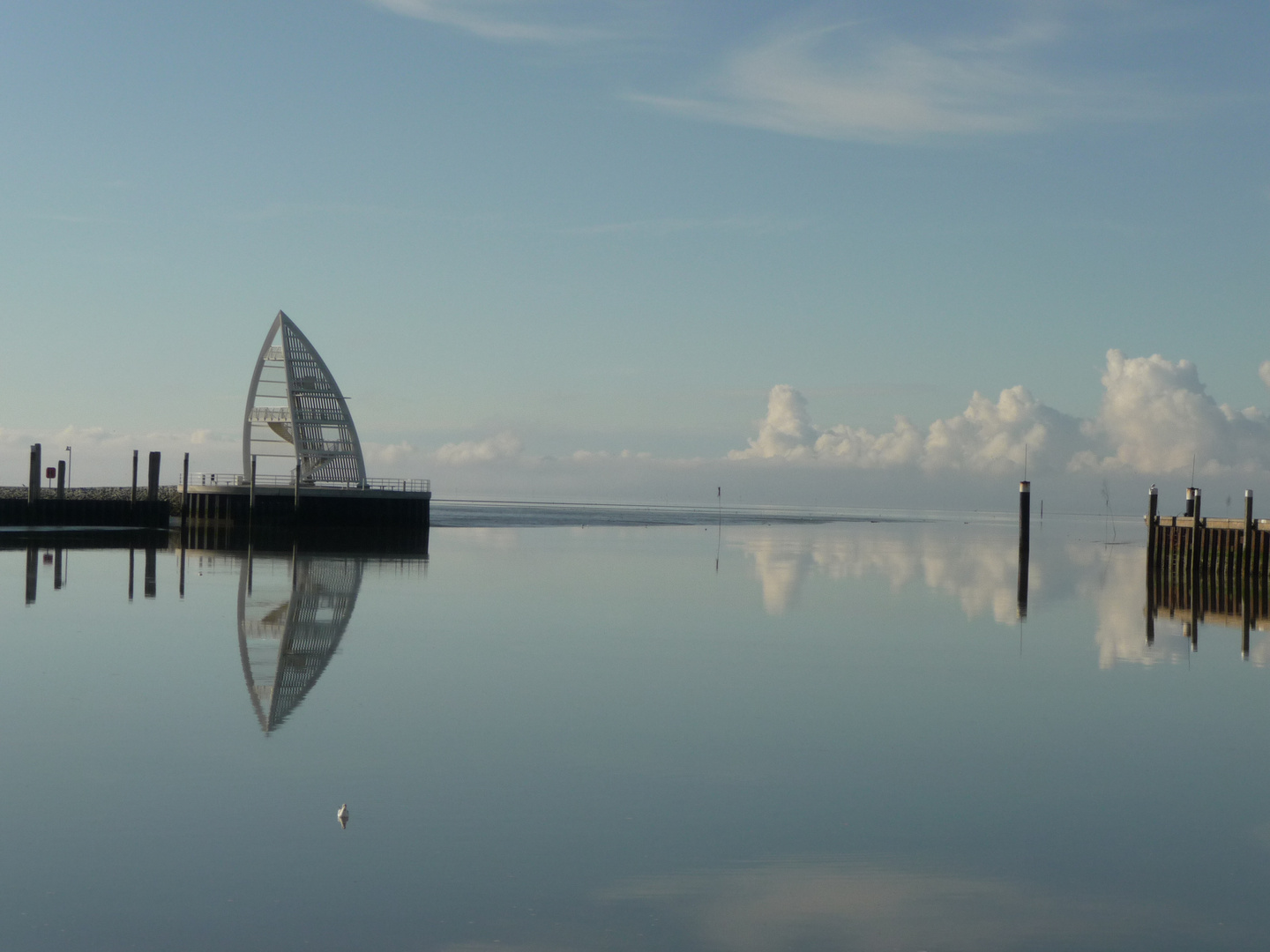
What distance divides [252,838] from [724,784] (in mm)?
4037

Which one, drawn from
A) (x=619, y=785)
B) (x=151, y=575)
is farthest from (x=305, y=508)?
(x=619, y=785)

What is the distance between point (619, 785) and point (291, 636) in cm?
1046

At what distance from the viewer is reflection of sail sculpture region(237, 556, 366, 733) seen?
14656 mm

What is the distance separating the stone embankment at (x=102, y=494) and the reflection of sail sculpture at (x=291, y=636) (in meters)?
41.0

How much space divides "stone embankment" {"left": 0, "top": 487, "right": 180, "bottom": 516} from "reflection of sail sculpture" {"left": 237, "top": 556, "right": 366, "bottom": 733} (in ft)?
135

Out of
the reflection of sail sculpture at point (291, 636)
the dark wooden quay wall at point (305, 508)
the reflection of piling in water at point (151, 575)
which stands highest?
the dark wooden quay wall at point (305, 508)

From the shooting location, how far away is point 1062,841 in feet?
30.8

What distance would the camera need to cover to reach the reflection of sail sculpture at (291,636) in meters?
14.7

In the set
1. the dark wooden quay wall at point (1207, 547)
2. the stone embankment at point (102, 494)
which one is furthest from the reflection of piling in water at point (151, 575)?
the dark wooden quay wall at point (1207, 547)

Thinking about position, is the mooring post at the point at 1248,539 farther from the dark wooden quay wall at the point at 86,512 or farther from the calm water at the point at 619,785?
the dark wooden quay wall at the point at 86,512

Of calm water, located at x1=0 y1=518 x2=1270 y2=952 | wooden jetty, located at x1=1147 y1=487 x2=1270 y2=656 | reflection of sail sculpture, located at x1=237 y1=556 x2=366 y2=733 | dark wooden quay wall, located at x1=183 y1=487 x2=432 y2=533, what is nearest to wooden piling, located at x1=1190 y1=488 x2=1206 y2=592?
wooden jetty, located at x1=1147 y1=487 x2=1270 y2=656

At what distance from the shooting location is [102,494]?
3211 inches

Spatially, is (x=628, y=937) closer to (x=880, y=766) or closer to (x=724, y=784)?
(x=724, y=784)

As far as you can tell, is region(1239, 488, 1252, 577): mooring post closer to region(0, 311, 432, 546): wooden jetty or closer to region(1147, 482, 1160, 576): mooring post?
region(1147, 482, 1160, 576): mooring post
